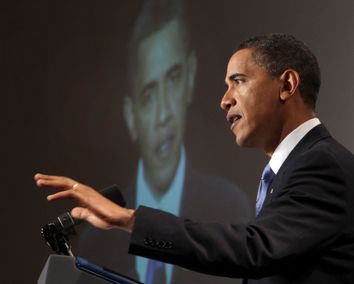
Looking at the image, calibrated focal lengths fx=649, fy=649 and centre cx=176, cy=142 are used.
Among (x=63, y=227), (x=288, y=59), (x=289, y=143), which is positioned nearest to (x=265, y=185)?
(x=289, y=143)

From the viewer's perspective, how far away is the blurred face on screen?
3.33 metres

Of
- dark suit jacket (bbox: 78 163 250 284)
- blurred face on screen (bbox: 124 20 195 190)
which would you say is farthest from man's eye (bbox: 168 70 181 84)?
dark suit jacket (bbox: 78 163 250 284)

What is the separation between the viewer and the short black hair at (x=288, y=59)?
1.71 metres

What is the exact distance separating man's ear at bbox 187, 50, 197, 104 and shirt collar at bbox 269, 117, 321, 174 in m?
1.83

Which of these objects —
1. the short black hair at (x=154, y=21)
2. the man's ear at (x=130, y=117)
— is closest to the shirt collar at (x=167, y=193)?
the man's ear at (x=130, y=117)

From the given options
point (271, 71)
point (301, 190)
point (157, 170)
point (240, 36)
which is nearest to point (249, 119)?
point (271, 71)

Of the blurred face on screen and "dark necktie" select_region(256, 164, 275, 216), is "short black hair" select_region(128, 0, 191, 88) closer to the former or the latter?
the blurred face on screen

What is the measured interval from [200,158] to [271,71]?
5.66ft

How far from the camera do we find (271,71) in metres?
1.71

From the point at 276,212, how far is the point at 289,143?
33 cm

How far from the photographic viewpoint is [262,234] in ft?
4.13

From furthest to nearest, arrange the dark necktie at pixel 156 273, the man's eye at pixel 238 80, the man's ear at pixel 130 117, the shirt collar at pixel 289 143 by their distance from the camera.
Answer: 1. the man's ear at pixel 130 117
2. the dark necktie at pixel 156 273
3. the man's eye at pixel 238 80
4. the shirt collar at pixel 289 143

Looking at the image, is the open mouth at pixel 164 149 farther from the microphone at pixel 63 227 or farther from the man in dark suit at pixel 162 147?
the microphone at pixel 63 227

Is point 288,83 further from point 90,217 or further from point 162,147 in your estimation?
point 162,147
